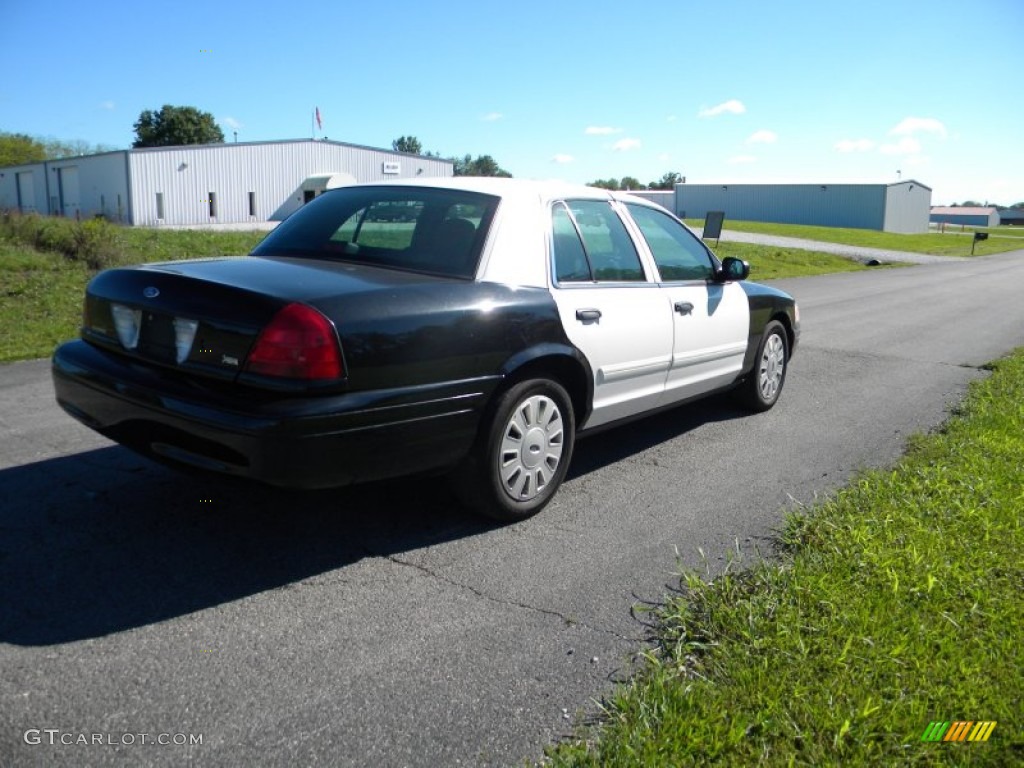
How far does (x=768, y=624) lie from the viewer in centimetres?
323

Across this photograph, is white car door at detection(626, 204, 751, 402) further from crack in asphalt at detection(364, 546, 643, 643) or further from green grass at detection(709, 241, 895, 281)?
green grass at detection(709, 241, 895, 281)

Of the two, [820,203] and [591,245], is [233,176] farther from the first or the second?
[591,245]

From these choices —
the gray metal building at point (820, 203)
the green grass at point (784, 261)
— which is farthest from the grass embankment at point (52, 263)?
the gray metal building at point (820, 203)

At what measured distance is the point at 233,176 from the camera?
51156mm

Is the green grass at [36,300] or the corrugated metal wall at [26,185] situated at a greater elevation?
the corrugated metal wall at [26,185]

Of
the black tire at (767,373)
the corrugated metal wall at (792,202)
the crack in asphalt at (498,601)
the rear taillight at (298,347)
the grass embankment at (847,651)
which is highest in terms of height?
the corrugated metal wall at (792,202)

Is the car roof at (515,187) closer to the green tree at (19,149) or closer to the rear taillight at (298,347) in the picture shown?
the rear taillight at (298,347)

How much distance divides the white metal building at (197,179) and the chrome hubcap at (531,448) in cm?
4101

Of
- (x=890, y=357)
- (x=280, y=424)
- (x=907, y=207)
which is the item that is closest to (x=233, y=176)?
(x=890, y=357)

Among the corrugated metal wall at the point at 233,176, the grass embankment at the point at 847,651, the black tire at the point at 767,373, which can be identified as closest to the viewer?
the grass embankment at the point at 847,651

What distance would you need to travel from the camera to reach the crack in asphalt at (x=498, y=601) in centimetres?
332

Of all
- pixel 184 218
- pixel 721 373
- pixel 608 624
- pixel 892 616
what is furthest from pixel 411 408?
pixel 184 218

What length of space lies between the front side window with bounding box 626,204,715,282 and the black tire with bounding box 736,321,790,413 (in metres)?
1.00

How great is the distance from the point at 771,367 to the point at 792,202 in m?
75.1
